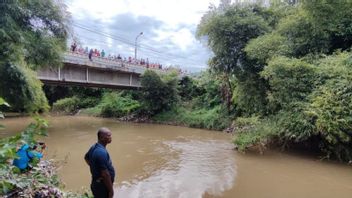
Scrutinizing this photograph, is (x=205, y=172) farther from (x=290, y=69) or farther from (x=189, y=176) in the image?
(x=290, y=69)

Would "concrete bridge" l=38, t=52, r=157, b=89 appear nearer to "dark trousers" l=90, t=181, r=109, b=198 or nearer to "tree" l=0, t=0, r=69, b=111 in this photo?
"tree" l=0, t=0, r=69, b=111

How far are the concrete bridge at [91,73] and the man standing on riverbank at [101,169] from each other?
1287 cm

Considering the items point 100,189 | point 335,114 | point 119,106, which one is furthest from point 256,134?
point 119,106

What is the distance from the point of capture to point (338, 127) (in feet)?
32.6

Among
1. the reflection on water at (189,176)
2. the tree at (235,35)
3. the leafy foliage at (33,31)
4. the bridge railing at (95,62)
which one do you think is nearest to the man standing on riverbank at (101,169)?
the reflection on water at (189,176)

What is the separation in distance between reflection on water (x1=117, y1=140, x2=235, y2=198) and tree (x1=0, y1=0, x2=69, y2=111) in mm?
5933

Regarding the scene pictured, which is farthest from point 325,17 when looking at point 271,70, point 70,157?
point 70,157

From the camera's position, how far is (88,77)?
21734mm

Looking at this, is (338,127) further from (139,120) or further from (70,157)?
(139,120)

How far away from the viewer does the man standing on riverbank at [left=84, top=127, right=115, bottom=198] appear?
4.09m

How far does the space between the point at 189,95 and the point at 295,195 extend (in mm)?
21719

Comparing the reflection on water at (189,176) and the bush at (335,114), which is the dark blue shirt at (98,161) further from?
the bush at (335,114)

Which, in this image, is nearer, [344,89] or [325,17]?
[344,89]

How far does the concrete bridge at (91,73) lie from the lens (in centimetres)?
1875
